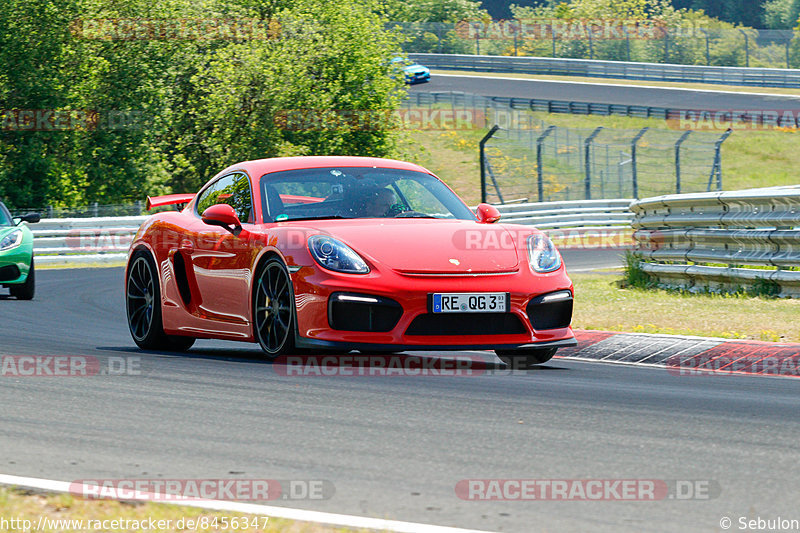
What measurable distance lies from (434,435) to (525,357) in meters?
3.16

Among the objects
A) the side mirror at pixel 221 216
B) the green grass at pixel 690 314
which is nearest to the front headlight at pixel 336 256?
the side mirror at pixel 221 216

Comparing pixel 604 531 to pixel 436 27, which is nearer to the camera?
pixel 604 531

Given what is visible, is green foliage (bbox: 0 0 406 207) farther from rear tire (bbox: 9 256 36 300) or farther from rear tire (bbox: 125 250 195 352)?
rear tire (bbox: 125 250 195 352)

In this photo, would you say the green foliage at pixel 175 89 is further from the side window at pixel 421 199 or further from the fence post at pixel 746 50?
the side window at pixel 421 199

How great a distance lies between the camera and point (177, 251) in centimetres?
897

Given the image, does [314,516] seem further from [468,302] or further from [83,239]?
[83,239]

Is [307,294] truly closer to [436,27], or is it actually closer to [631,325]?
[631,325]

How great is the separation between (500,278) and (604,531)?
3.81 metres

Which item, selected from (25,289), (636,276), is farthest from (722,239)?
(25,289)

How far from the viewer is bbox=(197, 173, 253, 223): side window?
27.9ft

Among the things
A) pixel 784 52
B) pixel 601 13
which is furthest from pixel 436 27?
pixel 601 13

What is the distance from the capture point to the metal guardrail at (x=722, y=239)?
11.5 metres

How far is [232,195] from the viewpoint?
8828 millimetres

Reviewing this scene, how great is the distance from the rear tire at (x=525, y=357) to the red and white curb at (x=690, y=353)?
70 centimetres
